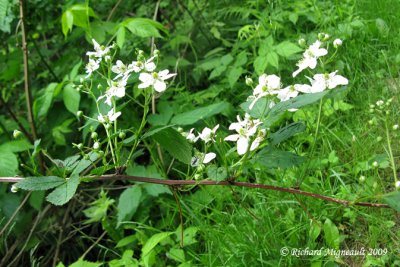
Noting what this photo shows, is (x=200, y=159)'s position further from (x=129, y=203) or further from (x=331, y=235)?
(x=129, y=203)

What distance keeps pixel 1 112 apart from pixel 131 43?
0.90 m

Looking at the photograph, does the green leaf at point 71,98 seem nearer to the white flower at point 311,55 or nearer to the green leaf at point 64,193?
the green leaf at point 64,193

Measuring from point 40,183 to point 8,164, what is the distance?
0.76 m

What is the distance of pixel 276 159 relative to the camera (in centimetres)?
102

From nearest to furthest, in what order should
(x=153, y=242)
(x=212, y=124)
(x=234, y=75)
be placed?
(x=153, y=242)
(x=212, y=124)
(x=234, y=75)

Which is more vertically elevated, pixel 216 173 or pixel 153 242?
pixel 216 173

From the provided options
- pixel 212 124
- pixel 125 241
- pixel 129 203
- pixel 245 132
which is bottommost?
pixel 125 241

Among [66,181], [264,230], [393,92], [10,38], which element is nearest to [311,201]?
[264,230]

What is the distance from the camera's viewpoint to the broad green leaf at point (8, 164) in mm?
1627

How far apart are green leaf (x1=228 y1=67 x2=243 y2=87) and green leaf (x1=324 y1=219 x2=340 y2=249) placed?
0.84 metres

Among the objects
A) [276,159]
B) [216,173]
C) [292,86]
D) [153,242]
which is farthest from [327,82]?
[153,242]

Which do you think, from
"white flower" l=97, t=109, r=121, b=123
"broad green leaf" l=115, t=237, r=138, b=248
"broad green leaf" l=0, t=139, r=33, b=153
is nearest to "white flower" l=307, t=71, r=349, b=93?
"white flower" l=97, t=109, r=121, b=123

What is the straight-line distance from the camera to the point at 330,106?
180 cm

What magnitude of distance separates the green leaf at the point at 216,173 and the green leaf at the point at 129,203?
75 cm
